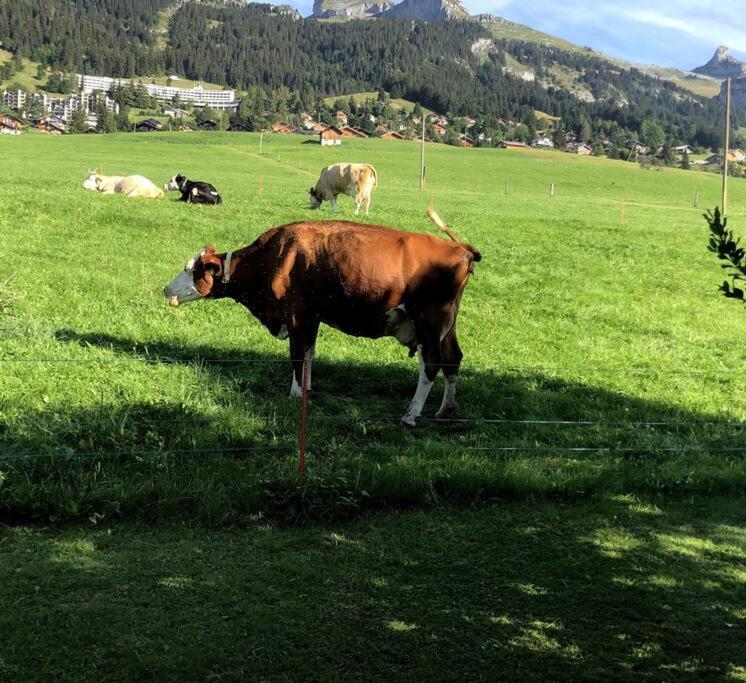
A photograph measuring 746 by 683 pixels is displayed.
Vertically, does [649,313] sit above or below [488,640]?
above

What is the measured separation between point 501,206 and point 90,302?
28.3 m

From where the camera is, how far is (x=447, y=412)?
9578 millimetres

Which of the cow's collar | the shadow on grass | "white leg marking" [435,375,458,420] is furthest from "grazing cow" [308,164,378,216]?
"white leg marking" [435,375,458,420]

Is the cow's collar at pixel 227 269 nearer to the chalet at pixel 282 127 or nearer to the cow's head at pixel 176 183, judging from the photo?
the cow's head at pixel 176 183

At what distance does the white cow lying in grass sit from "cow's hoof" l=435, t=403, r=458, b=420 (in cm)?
2051

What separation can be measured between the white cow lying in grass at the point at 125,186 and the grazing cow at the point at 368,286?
19.5 m

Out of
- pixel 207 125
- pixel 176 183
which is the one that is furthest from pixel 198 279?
pixel 207 125

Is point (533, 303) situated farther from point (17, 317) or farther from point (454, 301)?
point (17, 317)

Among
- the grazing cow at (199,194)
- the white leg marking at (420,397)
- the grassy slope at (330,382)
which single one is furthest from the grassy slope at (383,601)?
the grazing cow at (199,194)

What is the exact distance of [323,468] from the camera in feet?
23.4

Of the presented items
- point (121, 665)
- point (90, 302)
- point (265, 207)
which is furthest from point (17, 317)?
point (265, 207)

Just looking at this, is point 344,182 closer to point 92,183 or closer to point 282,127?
point 92,183

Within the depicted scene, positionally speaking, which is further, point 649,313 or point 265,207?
point 265,207

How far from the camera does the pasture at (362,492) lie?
16.4 feet
